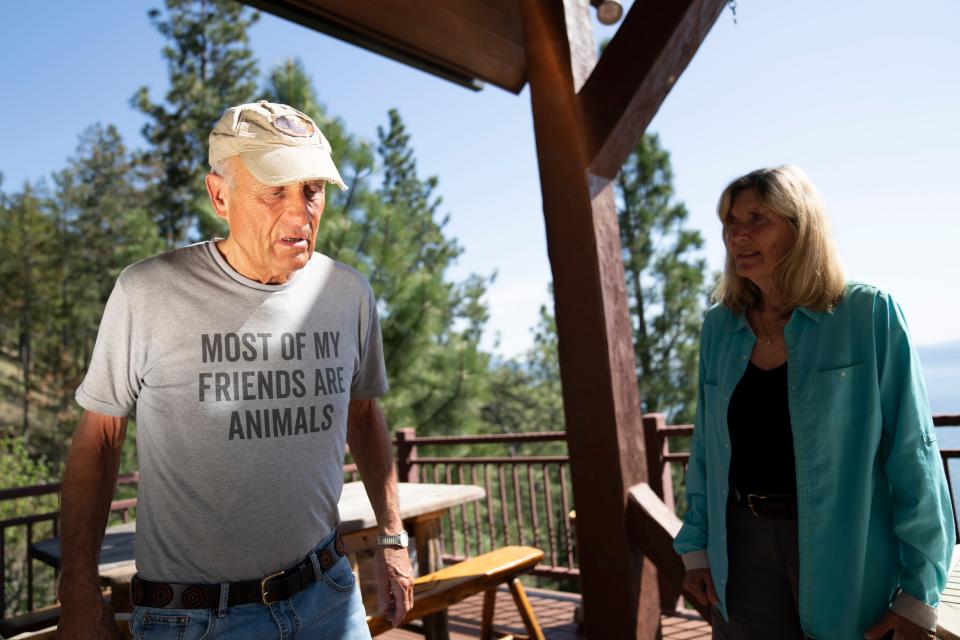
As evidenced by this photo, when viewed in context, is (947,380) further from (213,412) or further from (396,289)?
(396,289)

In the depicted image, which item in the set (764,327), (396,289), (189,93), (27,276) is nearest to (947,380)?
(764,327)

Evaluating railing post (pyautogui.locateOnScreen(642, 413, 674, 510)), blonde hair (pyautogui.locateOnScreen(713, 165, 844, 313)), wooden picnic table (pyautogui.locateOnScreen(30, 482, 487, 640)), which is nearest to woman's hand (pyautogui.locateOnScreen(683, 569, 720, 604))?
blonde hair (pyautogui.locateOnScreen(713, 165, 844, 313))

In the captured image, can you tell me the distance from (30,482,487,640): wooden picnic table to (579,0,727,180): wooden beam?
4.78 ft

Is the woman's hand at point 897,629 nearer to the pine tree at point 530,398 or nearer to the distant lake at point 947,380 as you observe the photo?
the distant lake at point 947,380

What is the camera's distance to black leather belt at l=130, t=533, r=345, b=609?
1.05 meters

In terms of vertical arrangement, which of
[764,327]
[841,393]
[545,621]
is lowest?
[545,621]

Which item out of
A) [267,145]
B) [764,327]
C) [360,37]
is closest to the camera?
[267,145]

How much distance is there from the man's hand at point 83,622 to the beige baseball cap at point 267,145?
72 centimetres

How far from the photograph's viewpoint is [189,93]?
14.6 metres

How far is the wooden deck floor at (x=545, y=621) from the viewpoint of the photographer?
3.42 metres

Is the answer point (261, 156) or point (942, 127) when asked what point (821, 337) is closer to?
point (261, 156)

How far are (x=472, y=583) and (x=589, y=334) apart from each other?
3.19 feet

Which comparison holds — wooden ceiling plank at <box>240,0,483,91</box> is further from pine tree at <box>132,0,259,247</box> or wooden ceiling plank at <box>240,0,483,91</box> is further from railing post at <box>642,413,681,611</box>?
pine tree at <box>132,0,259,247</box>

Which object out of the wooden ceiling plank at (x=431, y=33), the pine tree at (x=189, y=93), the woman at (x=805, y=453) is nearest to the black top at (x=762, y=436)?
the woman at (x=805, y=453)
